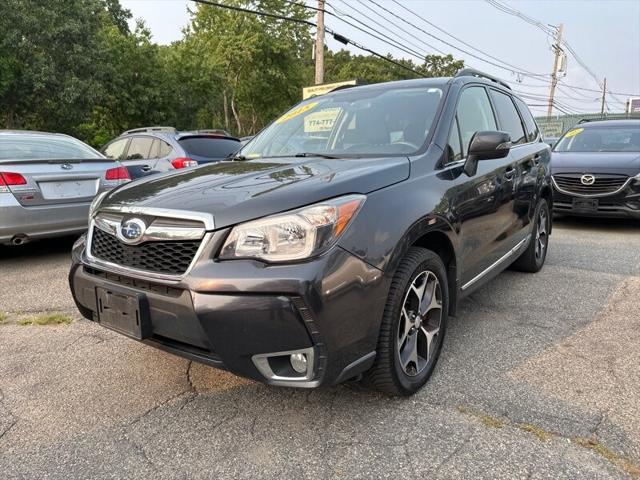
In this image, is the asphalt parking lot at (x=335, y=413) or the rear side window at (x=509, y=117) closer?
the asphalt parking lot at (x=335, y=413)

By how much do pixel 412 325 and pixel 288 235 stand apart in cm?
90

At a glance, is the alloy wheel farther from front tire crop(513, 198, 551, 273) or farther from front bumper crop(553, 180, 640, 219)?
front bumper crop(553, 180, 640, 219)

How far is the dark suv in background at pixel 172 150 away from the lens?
7254 millimetres

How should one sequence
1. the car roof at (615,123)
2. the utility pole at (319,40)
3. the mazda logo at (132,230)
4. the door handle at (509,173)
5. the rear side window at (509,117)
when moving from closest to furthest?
the mazda logo at (132,230), the door handle at (509,173), the rear side window at (509,117), the car roof at (615,123), the utility pole at (319,40)

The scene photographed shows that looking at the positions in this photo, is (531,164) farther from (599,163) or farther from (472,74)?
(599,163)

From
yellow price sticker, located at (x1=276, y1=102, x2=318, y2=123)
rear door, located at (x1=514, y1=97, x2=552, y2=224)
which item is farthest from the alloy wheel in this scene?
yellow price sticker, located at (x1=276, y1=102, x2=318, y2=123)

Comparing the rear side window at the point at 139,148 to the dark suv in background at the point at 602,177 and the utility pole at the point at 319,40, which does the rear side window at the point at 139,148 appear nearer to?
the dark suv in background at the point at 602,177

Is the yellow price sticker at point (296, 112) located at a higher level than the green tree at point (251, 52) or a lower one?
lower

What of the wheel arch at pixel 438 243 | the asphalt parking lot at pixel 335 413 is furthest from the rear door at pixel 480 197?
the asphalt parking lot at pixel 335 413

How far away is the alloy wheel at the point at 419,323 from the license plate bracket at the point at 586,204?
5215 mm

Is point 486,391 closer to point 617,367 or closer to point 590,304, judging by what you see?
point 617,367

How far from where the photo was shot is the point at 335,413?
2.38 meters

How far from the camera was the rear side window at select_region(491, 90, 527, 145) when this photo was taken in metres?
3.95

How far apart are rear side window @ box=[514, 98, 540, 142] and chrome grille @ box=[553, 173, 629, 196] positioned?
250cm
